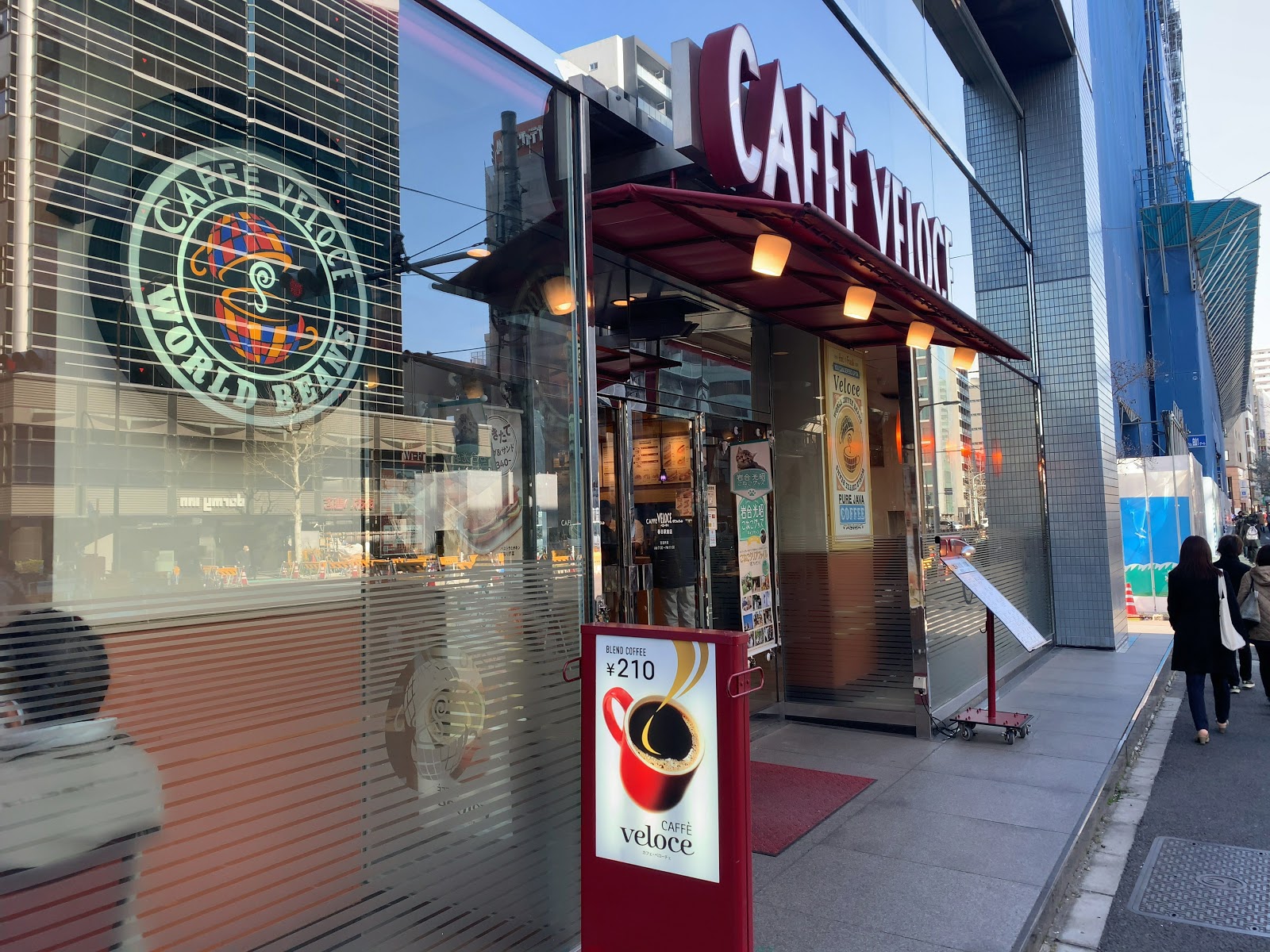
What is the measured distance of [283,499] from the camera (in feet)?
8.96

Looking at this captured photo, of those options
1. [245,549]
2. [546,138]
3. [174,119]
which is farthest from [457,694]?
[546,138]

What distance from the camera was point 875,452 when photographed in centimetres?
838

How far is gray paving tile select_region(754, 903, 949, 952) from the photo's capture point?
12.2 ft

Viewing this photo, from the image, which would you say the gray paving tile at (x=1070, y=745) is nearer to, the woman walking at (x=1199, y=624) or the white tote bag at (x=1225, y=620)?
the woman walking at (x=1199, y=624)

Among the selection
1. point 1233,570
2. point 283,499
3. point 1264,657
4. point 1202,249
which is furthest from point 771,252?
point 1202,249

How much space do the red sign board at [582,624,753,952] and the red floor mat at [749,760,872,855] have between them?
168 centimetres

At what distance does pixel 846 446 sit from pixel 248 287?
6.52m

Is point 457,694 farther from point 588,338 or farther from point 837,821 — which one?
point 837,821

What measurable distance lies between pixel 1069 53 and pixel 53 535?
14201 millimetres

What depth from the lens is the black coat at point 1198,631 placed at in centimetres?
727

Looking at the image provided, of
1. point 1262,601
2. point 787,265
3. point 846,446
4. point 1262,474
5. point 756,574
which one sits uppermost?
point 1262,474

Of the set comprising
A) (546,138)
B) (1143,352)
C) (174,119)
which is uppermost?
(1143,352)

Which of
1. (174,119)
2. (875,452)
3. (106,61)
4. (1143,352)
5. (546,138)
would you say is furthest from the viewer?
(1143,352)

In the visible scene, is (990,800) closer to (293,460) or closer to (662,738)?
(662,738)
